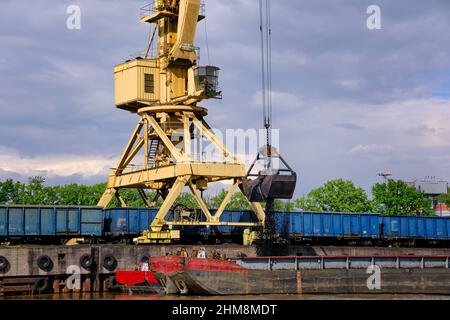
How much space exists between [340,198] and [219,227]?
4302cm

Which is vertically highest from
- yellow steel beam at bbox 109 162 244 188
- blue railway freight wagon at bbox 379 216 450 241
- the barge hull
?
yellow steel beam at bbox 109 162 244 188

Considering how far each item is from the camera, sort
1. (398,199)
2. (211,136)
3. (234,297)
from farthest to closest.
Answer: (398,199), (211,136), (234,297)

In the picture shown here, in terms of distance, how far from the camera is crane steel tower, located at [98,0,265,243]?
5816cm

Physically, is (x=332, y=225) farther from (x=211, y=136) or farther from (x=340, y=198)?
(x=340, y=198)

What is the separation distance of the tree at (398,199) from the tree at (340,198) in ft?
5.89

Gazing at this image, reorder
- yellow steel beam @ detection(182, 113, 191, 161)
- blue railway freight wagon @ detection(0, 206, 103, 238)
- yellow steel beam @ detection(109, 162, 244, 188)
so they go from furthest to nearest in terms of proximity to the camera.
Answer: yellow steel beam @ detection(182, 113, 191, 161) → yellow steel beam @ detection(109, 162, 244, 188) → blue railway freight wagon @ detection(0, 206, 103, 238)

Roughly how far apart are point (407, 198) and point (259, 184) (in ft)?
185

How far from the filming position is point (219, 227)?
62.1 m

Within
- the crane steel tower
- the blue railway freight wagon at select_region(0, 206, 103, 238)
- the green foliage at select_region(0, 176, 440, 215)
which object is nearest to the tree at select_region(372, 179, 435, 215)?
the green foliage at select_region(0, 176, 440, 215)

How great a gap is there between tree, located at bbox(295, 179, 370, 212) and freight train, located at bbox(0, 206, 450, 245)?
27054mm

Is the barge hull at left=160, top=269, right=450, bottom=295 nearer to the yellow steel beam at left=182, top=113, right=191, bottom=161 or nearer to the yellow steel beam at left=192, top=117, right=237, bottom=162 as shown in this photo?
the yellow steel beam at left=182, top=113, right=191, bottom=161

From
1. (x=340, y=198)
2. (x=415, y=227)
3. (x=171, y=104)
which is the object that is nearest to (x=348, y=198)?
(x=340, y=198)

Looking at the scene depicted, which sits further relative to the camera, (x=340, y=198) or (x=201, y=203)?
(x=340, y=198)
